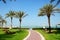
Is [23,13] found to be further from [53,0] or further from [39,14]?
[53,0]

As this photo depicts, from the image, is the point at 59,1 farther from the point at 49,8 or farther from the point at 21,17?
the point at 21,17

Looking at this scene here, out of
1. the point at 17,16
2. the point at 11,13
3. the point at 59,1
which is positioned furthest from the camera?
the point at 11,13

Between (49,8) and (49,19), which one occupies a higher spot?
(49,8)

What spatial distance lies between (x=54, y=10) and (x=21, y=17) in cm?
1872

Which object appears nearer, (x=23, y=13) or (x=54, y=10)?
(x=54, y=10)

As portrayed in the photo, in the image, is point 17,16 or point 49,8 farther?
point 17,16

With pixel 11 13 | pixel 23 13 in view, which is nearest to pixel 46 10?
pixel 23 13

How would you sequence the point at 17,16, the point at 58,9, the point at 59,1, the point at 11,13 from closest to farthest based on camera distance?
the point at 59,1 → the point at 58,9 → the point at 17,16 → the point at 11,13

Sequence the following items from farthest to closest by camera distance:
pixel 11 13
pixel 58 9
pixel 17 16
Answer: pixel 11 13, pixel 17 16, pixel 58 9

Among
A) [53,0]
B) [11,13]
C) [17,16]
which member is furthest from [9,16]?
[53,0]

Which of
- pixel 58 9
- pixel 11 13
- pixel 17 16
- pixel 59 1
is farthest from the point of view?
pixel 11 13

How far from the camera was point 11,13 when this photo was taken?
76.0 m

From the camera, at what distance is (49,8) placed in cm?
4469

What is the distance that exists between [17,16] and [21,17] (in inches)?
58.5
